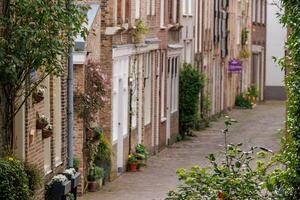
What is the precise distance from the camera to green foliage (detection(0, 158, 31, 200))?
15.4 metres

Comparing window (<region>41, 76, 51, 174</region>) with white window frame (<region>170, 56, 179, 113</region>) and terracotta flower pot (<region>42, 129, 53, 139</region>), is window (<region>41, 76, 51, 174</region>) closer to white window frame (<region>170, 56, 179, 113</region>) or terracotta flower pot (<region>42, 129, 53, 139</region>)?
terracotta flower pot (<region>42, 129, 53, 139</region>)

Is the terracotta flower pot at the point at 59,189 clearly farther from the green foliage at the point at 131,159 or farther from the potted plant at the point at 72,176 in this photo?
the green foliage at the point at 131,159

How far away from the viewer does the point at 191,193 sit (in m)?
13.7

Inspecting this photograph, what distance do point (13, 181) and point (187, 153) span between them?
67.4 ft

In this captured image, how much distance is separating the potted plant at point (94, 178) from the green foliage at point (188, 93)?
1533cm

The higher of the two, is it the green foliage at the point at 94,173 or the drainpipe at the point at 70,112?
the drainpipe at the point at 70,112

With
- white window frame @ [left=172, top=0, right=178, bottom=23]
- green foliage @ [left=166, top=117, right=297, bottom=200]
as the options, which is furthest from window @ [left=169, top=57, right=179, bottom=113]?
green foliage @ [left=166, top=117, right=297, bottom=200]

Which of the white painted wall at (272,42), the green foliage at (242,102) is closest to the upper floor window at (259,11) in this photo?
the white painted wall at (272,42)

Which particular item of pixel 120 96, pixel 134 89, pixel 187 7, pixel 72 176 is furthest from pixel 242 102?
pixel 72 176

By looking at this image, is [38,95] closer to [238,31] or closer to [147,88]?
[147,88]

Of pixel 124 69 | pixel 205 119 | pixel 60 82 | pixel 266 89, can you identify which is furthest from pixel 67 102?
pixel 266 89

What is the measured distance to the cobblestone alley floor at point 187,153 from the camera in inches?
1011

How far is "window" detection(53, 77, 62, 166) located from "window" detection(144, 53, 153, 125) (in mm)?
11778

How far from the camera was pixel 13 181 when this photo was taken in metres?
15.6
